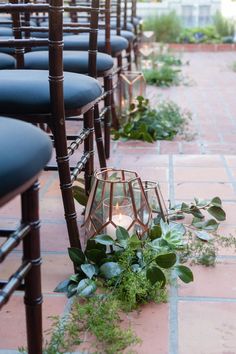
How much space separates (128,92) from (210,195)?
118 cm

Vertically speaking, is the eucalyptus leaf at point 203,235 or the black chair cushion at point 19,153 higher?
the black chair cushion at point 19,153

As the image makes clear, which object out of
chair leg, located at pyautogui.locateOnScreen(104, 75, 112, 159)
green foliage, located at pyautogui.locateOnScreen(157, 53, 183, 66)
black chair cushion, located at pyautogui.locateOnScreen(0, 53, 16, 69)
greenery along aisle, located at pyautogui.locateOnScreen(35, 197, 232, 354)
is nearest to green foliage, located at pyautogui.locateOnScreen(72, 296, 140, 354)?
greenery along aisle, located at pyautogui.locateOnScreen(35, 197, 232, 354)

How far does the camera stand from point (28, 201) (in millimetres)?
928

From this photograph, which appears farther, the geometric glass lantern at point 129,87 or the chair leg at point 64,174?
the geometric glass lantern at point 129,87

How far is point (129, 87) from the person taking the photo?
3.07m

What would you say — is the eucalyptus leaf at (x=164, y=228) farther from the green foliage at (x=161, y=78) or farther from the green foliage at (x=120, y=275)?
the green foliage at (x=161, y=78)

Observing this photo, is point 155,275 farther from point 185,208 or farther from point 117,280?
point 185,208

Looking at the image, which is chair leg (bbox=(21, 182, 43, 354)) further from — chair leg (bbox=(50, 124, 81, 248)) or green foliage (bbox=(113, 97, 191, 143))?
green foliage (bbox=(113, 97, 191, 143))

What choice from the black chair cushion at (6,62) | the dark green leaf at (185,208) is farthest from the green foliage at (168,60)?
the dark green leaf at (185,208)

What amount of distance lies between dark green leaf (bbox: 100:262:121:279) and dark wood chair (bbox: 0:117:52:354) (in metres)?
0.35

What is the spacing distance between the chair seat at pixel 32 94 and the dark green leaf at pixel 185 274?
0.46m

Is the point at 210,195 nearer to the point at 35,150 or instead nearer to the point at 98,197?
the point at 98,197

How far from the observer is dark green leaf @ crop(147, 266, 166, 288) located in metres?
1.32

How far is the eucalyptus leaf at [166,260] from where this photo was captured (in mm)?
1332
